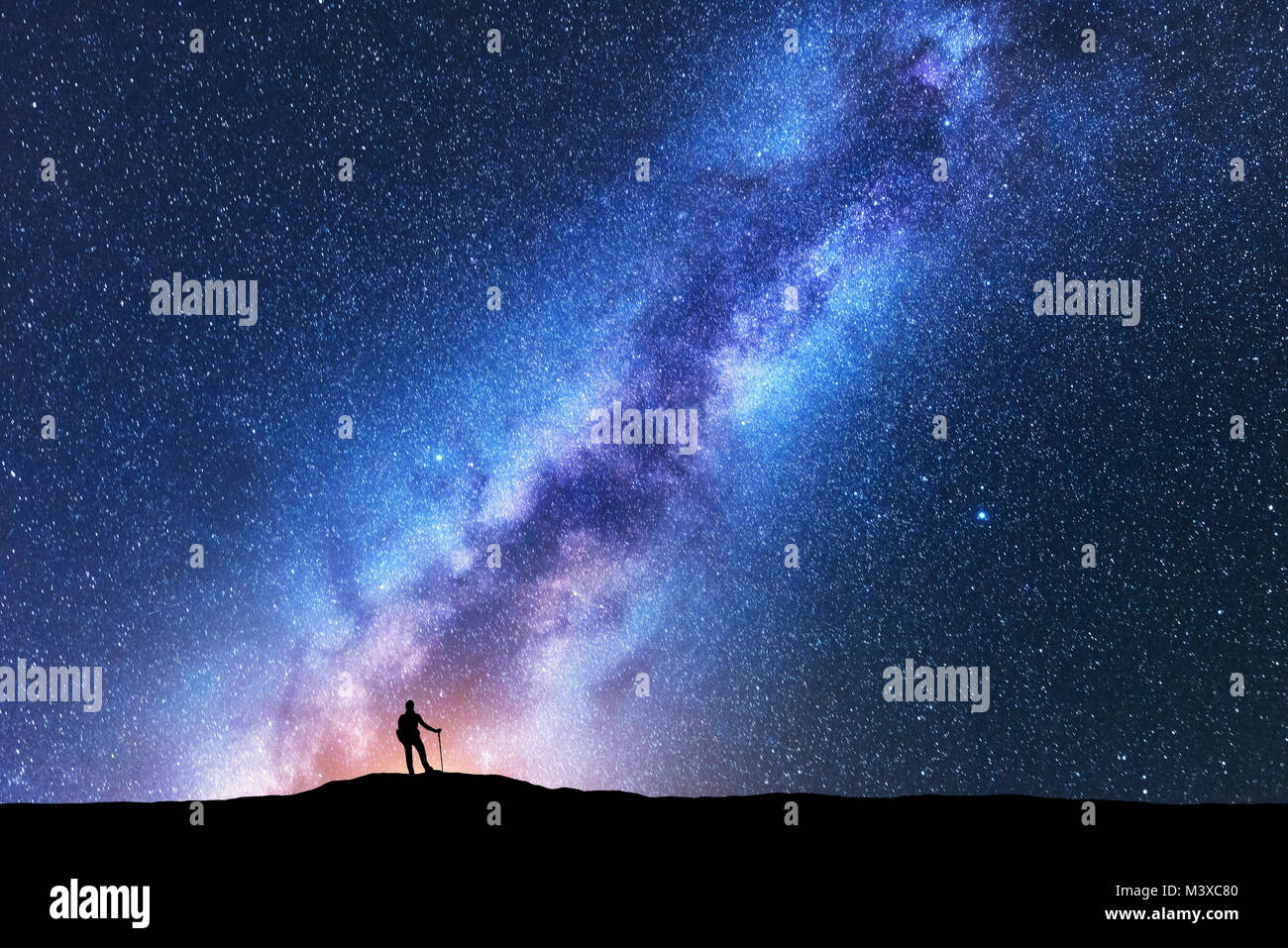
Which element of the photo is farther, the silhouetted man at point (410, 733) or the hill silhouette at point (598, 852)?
the silhouetted man at point (410, 733)

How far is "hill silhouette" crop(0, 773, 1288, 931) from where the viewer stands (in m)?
15.2

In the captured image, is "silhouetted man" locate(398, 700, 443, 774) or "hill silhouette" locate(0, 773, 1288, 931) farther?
"silhouetted man" locate(398, 700, 443, 774)

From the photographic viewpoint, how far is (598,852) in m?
16.1

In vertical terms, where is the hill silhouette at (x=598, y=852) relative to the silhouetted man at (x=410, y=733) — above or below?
below

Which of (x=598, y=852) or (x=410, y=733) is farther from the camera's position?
(x=410, y=733)

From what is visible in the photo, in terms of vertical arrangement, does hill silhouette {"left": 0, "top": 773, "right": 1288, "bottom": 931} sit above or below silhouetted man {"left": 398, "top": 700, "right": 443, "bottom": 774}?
below

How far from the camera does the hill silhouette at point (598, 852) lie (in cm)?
1520
